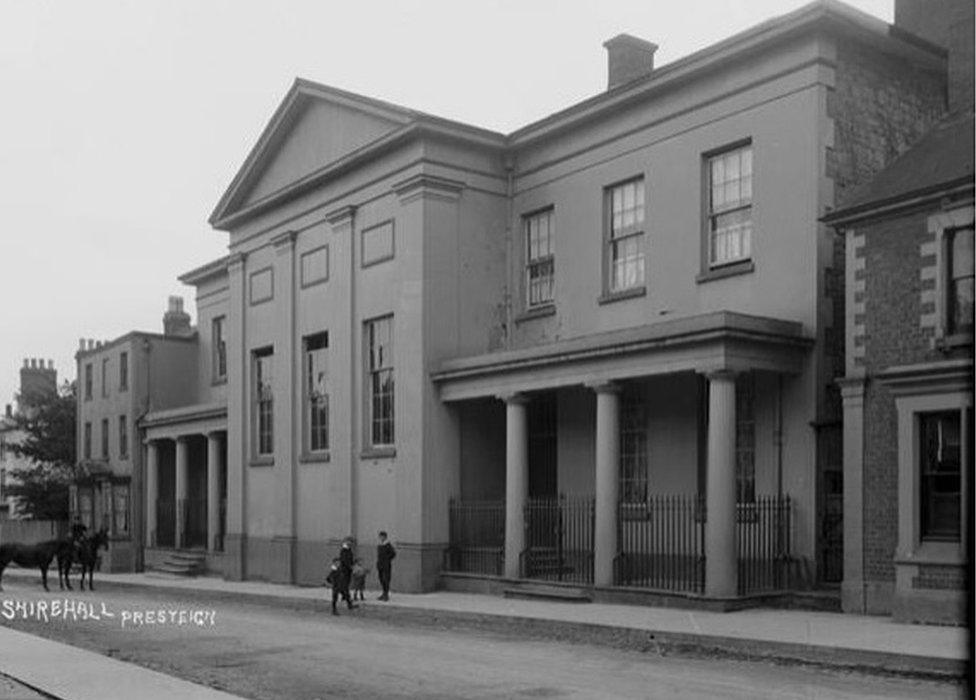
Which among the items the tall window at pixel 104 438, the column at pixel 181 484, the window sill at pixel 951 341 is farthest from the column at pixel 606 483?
the tall window at pixel 104 438

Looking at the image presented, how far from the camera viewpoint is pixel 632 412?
23.1 meters

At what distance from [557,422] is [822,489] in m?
6.87

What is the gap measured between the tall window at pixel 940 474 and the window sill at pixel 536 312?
9.54 m

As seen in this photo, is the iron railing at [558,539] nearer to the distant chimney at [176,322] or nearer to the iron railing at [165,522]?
the iron railing at [165,522]

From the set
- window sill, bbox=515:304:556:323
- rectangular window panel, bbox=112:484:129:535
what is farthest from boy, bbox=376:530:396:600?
rectangular window panel, bbox=112:484:129:535

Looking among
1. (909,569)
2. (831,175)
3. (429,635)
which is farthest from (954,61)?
(429,635)

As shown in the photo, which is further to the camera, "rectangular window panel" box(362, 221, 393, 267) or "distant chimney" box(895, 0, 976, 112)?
"rectangular window panel" box(362, 221, 393, 267)

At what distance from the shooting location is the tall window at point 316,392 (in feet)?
96.6

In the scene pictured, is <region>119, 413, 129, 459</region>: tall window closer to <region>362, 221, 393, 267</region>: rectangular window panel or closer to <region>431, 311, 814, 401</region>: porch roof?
<region>362, 221, 393, 267</region>: rectangular window panel

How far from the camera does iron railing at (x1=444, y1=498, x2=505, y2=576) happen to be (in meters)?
24.6

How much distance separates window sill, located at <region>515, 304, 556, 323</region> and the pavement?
5735 millimetres

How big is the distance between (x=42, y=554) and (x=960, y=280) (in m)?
23.1

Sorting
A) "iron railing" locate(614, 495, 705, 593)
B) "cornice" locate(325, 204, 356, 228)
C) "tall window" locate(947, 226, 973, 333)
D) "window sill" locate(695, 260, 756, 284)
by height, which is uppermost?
"cornice" locate(325, 204, 356, 228)

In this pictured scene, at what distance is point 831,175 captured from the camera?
769 inches
